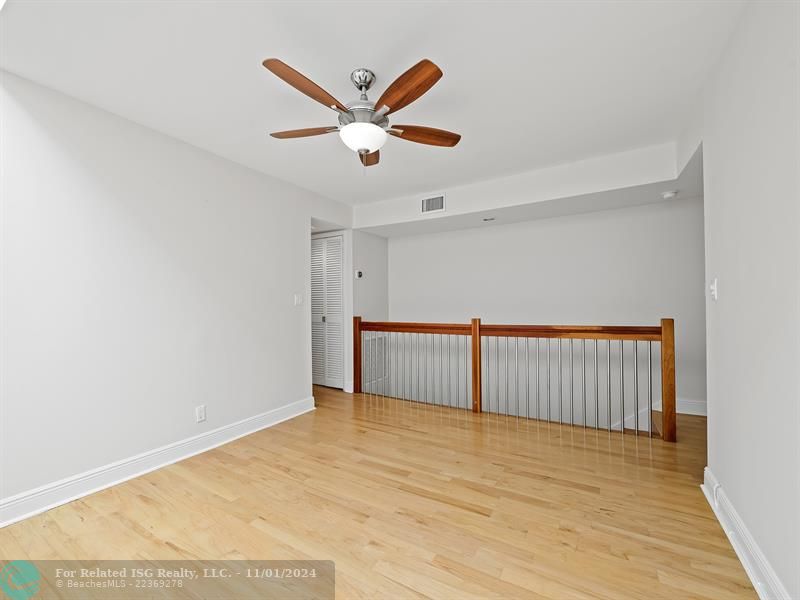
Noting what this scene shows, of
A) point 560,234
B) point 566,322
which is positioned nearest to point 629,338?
point 566,322

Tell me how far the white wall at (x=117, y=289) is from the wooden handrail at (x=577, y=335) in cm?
144

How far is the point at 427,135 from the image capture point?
2242 millimetres

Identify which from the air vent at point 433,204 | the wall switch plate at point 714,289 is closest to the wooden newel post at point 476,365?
the air vent at point 433,204

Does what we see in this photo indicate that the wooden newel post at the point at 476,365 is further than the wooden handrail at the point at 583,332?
Yes

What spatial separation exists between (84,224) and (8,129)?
59cm

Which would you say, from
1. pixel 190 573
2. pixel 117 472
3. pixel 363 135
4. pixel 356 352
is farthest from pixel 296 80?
pixel 356 352

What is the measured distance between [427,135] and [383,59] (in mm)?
467

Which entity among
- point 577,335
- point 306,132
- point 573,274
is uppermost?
point 306,132

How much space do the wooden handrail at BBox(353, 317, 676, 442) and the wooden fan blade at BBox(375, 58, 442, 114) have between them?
104 inches

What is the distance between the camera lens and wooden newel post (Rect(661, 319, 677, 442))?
3.13 m

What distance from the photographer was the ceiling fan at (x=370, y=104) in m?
1.64

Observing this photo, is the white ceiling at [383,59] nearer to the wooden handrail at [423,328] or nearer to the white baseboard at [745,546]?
the wooden handrail at [423,328]

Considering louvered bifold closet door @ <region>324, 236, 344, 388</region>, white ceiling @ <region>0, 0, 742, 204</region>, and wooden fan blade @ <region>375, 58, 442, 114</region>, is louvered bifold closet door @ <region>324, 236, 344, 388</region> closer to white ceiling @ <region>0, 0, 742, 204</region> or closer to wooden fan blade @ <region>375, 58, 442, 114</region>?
white ceiling @ <region>0, 0, 742, 204</region>

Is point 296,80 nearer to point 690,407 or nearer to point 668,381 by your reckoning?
point 668,381
